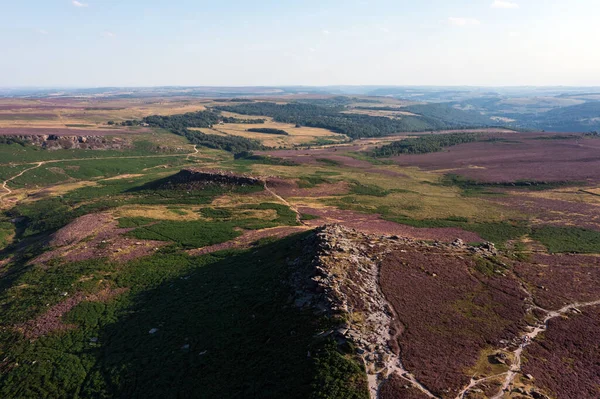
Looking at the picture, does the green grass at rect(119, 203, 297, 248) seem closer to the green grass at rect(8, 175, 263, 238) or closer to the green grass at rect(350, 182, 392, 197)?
the green grass at rect(8, 175, 263, 238)

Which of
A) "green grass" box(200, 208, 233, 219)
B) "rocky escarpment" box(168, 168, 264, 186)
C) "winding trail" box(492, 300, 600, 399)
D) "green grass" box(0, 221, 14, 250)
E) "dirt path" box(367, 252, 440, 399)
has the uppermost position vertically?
"dirt path" box(367, 252, 440, 399)

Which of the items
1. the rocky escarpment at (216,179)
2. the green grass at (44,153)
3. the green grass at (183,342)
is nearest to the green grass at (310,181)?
the rocky escarpment at (216,179)

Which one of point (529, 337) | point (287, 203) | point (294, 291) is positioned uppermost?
point (294, 291)

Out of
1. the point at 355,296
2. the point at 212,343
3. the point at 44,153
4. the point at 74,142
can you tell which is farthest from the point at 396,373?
the point at 74,142

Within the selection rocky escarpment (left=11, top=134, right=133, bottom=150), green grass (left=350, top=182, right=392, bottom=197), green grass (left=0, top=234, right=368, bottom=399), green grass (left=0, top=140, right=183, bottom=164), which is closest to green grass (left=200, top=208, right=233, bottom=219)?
green grass (left=0, top=234, right=368, bottom=399)

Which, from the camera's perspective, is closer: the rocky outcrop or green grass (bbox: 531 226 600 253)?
the rocky outcrop

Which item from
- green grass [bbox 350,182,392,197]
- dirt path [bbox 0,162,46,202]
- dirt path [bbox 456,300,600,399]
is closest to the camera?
dirt path [bbox 456,300,600,399]

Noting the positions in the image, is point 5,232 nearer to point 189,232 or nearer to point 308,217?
point 189,232
